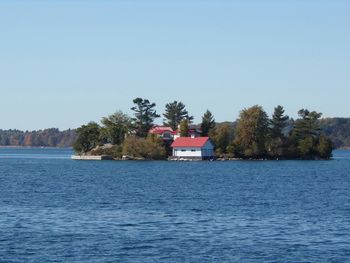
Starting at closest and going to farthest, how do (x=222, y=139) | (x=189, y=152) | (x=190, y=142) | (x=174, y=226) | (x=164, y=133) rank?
(x=174, y=226)
(x=190, y=142)
(x=189, y=152)
(x=222, y=139)
(x=164, y=133)

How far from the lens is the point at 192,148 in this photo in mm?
152375

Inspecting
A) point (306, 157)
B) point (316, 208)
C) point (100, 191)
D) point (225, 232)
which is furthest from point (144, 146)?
point (225, 232)

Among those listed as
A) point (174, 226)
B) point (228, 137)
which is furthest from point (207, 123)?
point (174, 226)

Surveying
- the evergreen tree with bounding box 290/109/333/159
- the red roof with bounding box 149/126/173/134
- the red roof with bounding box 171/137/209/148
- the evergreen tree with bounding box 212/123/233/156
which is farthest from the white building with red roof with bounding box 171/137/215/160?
the evergreen tree with bounding box 290/109/333/159

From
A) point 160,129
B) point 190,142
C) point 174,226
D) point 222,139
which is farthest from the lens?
point 160,129

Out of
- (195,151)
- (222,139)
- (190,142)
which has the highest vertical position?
(222,139)

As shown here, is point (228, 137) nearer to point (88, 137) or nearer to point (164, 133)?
point (164, 133)

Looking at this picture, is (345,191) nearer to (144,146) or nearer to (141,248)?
(141,248)

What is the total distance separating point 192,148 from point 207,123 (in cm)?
1465

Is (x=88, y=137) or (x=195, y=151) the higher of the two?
(x=88, y=137)

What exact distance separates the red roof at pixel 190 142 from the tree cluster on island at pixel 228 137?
412 cm

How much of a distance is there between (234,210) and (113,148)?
114 m

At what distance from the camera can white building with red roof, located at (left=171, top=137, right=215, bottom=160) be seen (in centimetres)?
15150

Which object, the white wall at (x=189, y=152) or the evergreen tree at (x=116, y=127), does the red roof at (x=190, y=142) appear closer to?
the white wall at (x=189, y=152)
